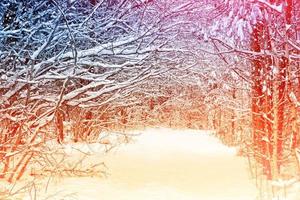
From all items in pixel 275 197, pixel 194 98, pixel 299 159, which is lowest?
pixel 275 197

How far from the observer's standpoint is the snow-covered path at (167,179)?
7.77 metres

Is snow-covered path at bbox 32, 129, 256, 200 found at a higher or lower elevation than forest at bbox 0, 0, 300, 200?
lower

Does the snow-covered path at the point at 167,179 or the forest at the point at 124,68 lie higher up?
the forest at the point at 124,68

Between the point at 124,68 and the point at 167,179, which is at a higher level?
the point at 124,68

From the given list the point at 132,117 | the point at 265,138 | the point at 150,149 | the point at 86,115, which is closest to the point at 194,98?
the point at 132,117

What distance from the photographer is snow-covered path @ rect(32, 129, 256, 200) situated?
7770mm

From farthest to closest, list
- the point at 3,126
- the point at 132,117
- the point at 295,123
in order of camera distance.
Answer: the point at 132,117 → the point at 3,126 → the point at 295,123

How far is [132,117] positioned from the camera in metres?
26.4

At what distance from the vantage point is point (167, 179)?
31.0ft

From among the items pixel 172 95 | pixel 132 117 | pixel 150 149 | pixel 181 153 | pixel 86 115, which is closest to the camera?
pixel 181 153

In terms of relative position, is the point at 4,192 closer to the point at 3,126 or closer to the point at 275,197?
the point at 3,126

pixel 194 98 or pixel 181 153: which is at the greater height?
pixel 194 98

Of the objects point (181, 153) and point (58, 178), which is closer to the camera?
point (58, 178)

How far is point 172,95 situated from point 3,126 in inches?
765
